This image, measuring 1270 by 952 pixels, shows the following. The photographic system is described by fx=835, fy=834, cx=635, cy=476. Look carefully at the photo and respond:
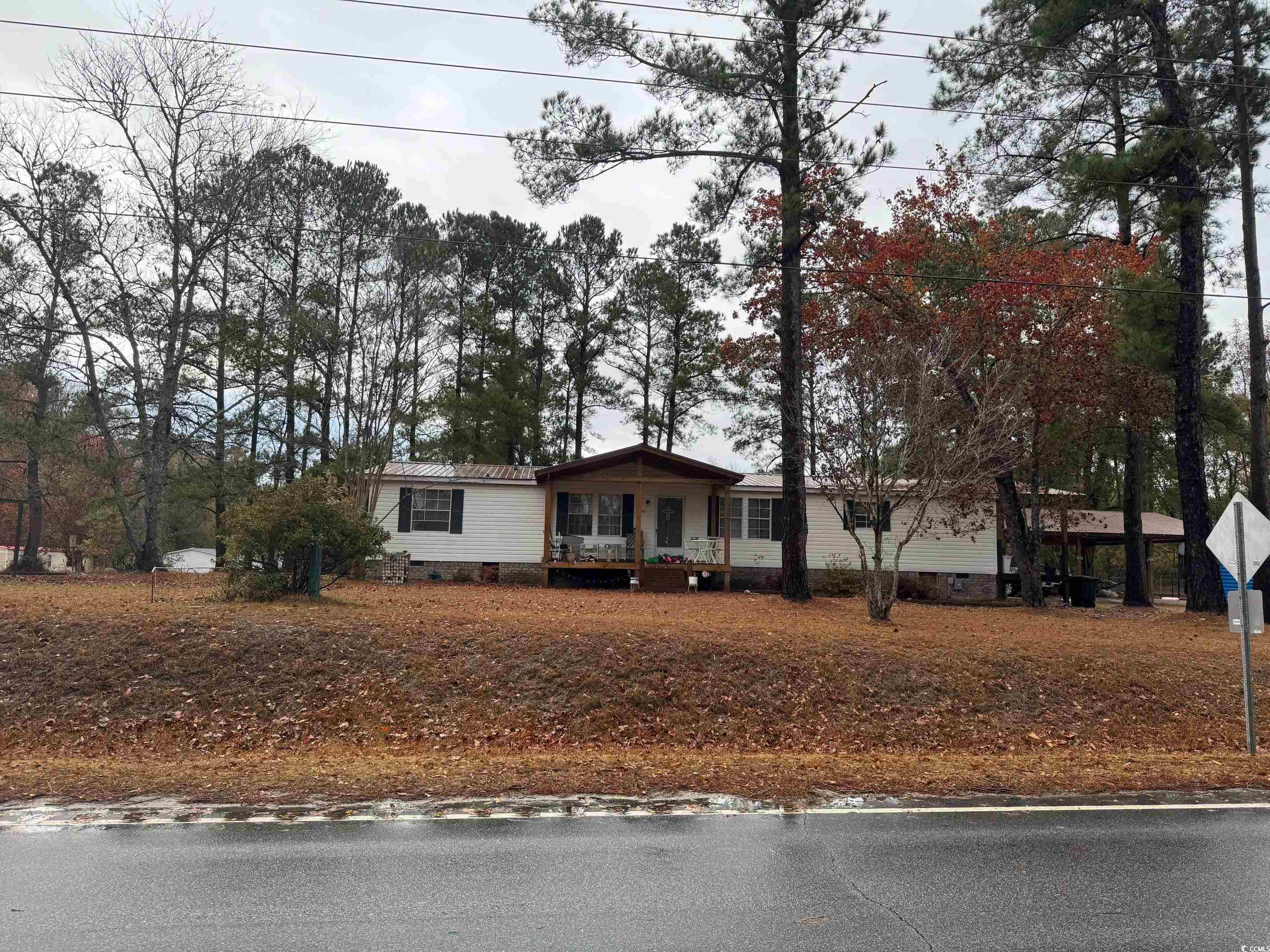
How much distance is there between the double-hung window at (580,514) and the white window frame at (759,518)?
4.62 meters

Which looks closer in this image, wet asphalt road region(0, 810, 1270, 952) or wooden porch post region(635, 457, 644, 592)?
wet asphalt road region(0, 810, 1270, 952)

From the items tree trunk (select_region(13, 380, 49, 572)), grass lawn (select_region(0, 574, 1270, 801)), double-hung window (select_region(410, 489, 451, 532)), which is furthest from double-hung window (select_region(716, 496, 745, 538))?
tree trunk (select_region(13, 380, 49, 572))

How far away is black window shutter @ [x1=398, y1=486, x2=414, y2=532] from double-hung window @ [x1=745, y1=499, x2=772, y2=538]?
977 cm

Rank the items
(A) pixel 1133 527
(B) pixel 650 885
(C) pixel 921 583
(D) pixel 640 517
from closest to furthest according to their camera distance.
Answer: (B) pixel 650 885
(D) pixel 640 517
(C) pixel 921 583
(A) pixel 1133 527

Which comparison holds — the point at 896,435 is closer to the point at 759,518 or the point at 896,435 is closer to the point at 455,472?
the point at 759,518

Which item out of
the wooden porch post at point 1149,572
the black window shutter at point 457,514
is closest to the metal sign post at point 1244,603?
the black window shutter at point 457,514

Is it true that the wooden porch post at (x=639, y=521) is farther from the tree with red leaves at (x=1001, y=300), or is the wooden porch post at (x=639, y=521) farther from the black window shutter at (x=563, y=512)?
the tree with red leaves at (x=1001, y=300)

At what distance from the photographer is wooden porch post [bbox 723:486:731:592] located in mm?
22391

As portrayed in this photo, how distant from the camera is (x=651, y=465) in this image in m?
22.7

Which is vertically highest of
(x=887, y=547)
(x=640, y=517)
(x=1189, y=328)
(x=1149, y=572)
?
(x=1189, y=328)

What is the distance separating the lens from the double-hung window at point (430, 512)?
23.4m

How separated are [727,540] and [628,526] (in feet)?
10.8

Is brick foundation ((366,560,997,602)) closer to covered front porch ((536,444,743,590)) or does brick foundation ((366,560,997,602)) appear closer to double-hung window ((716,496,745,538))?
covered front porch ((536,444,743,590))

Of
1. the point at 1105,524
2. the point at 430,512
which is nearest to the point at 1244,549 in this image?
the point at 430,512
